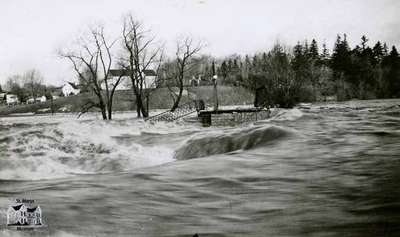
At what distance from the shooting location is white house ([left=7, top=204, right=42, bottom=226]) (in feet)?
7.71

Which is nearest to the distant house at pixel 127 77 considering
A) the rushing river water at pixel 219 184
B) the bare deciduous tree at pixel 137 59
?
the bare deciduous tree at pixel 137 59

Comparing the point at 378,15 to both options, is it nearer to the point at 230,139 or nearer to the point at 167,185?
the point at 167,185

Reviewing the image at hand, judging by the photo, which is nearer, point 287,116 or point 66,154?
point 66,154

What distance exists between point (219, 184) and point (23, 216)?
2.15m

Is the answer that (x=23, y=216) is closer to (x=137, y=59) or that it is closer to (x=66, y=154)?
(x=66, y=154)

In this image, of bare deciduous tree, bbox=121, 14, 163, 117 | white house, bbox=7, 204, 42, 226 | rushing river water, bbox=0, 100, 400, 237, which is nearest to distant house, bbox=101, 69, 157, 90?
bare deciduous tree, bbox=121, 14, 163, 117

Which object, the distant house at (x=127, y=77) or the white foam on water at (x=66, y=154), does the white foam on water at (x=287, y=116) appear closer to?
the white foam on water at (x=66, y=154)

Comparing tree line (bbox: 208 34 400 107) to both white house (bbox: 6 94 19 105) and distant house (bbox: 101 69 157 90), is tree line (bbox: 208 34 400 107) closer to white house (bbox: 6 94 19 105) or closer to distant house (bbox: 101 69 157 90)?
distant house (bbox: 101 69 157 90)

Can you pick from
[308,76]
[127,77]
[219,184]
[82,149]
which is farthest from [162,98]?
[219,184]

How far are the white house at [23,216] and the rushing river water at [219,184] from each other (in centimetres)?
10

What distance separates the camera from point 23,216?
7.80ft

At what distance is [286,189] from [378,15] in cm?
193

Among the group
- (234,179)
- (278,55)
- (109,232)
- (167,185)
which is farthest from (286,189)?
(278,55)

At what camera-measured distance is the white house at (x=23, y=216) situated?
2.35 meters
